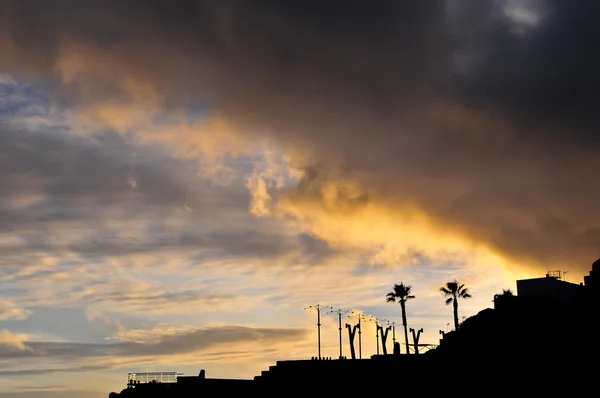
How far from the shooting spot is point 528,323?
57.2 metres

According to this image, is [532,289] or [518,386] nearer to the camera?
[518,386]

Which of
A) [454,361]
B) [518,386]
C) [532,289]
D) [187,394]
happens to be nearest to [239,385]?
[187,394]

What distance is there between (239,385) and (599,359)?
34.6m

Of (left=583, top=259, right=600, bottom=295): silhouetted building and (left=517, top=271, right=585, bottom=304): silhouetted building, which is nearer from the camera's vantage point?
(left=583, top=259, right=600, bottom=295): silhouetted building

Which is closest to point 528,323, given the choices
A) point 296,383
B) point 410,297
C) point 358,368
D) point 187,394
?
point 358,368

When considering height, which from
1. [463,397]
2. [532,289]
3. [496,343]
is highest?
[532,289]

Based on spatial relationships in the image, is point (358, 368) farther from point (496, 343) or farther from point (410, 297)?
point (410, 297)

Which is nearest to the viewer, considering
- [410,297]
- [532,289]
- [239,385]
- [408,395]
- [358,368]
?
[408,395]

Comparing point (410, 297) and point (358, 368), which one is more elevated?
point (410, 297)

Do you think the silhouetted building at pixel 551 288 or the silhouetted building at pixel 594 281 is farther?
the silhouetted building at pixel 551 288

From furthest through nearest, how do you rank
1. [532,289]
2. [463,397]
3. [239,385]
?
[532,289] < [239,385] < [463,397]

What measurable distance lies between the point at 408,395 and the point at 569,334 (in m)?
13.9

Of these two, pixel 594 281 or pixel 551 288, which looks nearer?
pixel 594 281

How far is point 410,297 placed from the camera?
10819cm
